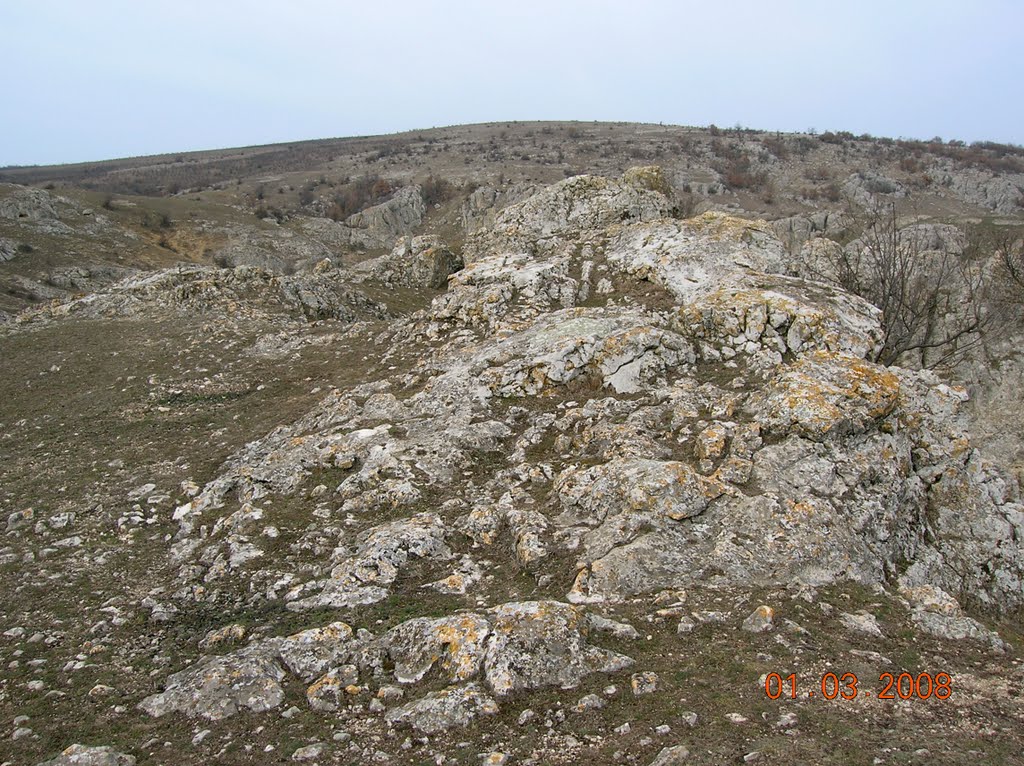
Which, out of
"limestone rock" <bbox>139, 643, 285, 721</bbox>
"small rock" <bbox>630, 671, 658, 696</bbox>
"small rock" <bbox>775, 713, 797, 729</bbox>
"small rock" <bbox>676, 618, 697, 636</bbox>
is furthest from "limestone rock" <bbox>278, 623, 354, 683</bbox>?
"small rock" <bbox>775, 713, 797, 729</bbox>

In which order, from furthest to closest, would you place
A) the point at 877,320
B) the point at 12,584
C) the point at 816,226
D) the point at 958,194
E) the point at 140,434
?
the point at 958,194 < the point at 816,226 < the point at 140,434 < the point at 877,320 < the point at 12,584

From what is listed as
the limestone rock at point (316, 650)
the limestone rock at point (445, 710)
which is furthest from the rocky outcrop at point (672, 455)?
the limestone rock at point (445, 710)

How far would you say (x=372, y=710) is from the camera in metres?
6.71

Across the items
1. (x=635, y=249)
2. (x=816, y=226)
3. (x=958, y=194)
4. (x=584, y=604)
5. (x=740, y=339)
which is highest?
(x=958, y=194)

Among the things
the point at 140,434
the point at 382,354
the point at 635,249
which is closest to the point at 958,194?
the point at 635,249

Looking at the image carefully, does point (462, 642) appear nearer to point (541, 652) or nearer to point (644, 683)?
point (541, 652)

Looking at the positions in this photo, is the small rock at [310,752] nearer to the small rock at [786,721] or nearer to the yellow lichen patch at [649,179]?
the small rock at [786,721]

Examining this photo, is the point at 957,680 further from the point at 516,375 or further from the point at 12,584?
the point at 12,584

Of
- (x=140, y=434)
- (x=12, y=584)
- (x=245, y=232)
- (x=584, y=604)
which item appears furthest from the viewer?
(x=245, y=232)

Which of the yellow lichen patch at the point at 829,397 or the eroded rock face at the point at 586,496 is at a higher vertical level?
the yellow lichen patch at the point at 829,397

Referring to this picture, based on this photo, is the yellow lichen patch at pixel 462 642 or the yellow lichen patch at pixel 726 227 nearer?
the yellow lichen patch at pixel 462 642

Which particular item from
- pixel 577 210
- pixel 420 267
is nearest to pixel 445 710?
pixel 577 210

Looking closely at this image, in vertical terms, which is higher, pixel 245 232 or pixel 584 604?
pixel 245 232

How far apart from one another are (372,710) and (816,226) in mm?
74232
